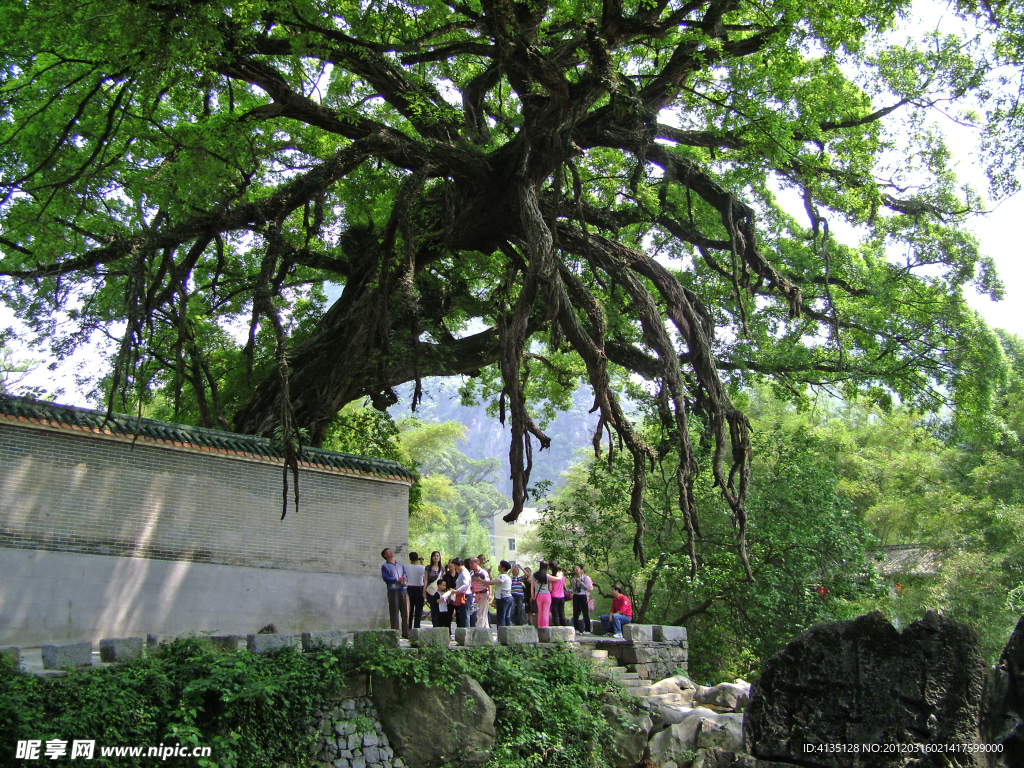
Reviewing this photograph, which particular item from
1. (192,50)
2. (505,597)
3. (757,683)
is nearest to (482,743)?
(505,597)

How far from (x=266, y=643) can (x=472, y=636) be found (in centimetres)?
247

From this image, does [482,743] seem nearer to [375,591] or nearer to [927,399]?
[375,591]

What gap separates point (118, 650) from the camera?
6.88 m

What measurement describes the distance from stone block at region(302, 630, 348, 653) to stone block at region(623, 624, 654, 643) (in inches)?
178

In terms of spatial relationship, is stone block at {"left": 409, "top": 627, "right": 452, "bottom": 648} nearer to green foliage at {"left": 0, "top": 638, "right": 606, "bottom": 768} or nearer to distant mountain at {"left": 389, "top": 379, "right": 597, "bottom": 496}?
green foliage at {"left": 0, "top": 638, "right": 606, "bottom": 768}

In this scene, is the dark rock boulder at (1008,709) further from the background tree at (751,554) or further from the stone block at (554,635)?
the background tree at (751,554)

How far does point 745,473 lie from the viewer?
870 centimetres

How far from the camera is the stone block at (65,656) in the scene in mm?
6473

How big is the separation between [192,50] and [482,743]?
7792 millimetres

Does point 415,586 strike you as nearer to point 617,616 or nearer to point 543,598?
point 543,598

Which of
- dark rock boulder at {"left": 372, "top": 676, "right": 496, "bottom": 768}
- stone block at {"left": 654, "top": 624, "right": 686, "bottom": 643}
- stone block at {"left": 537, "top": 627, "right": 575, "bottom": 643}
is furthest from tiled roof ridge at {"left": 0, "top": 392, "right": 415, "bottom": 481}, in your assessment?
stone block at {"left": 654, "top": 624, "right": 686, "bottom": 643}

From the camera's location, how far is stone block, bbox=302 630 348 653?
313 inches
